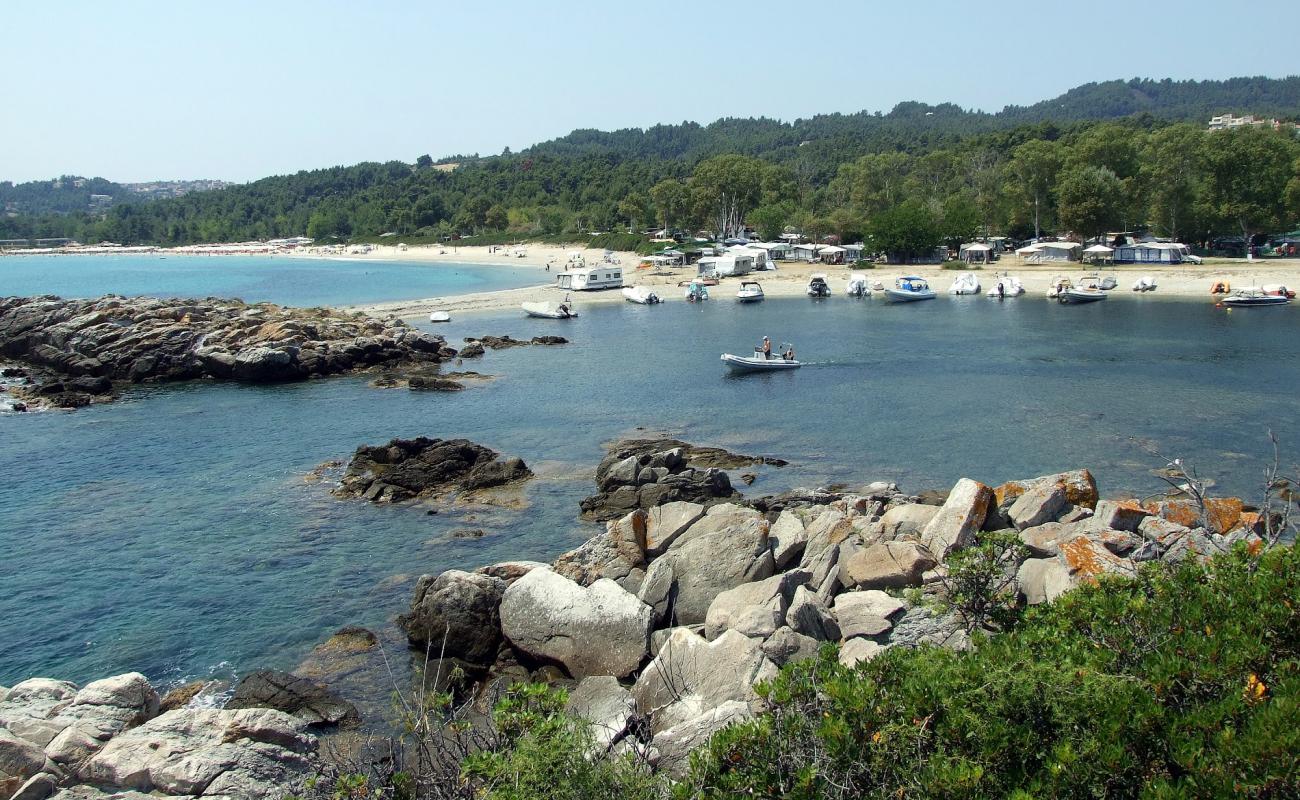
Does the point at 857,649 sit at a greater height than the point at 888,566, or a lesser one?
lesser

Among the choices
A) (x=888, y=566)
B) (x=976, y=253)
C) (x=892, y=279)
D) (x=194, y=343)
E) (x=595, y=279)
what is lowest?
(x=888, y=566)

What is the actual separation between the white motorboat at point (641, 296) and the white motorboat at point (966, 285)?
2765 centimetres

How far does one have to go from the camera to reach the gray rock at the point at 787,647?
14844 mm

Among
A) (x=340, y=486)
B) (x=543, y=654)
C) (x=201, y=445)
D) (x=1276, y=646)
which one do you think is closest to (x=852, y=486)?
(x=543, y=654)

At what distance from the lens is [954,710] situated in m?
9.12

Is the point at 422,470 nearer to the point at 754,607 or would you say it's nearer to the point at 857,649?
the point at 754,607

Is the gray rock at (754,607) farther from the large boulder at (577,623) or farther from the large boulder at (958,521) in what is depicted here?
the large boulder at (958,521)

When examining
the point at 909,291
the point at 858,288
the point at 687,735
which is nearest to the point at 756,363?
the point at 909,291

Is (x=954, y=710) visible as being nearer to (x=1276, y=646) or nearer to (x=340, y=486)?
(x=1276, y=646)

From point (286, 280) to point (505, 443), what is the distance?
107m

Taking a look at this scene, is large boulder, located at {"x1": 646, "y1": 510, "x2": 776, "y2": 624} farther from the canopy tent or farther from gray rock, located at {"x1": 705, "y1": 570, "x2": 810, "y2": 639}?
the canopy tent

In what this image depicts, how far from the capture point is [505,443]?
39125 millimetres

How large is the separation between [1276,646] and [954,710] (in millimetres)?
3678

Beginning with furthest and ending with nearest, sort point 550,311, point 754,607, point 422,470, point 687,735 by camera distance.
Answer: point 550,311 → point 422,470 → point 754,607 → point 687,735
